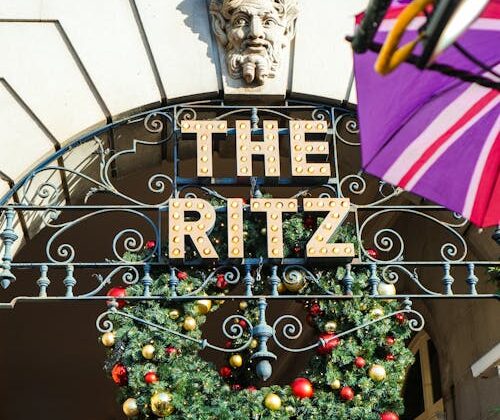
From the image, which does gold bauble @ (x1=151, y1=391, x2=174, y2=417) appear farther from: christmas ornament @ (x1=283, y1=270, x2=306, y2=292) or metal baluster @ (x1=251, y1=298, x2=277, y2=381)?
christmas ornament @ (x1=283, y1=270, x2=306, y2=292)

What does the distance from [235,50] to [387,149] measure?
9.02 ft

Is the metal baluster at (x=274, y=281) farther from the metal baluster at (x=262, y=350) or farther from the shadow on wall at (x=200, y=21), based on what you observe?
the shadow on wall at (x=200, y=21)

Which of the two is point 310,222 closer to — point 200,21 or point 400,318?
point 400,318

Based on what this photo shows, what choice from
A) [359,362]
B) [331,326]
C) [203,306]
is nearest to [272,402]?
[359,362]

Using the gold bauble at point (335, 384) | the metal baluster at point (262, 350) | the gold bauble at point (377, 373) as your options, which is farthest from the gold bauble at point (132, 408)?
the gold bauble at point (377, 373)

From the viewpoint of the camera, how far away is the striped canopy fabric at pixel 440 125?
4453 millimetres

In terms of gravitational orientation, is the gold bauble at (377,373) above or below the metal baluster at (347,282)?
below

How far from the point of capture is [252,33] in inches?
281

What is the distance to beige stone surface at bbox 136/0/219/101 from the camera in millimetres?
7332

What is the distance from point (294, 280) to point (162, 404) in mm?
1387

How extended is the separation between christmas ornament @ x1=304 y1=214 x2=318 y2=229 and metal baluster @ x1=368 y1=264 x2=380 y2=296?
0.56 metres

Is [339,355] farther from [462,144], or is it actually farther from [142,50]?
[142,50]

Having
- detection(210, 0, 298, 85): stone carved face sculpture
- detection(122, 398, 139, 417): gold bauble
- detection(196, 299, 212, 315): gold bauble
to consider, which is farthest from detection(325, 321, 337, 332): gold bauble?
detection(210, 0, 298, 85): stone carved face sculpture

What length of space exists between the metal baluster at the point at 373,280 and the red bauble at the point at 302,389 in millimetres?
862
